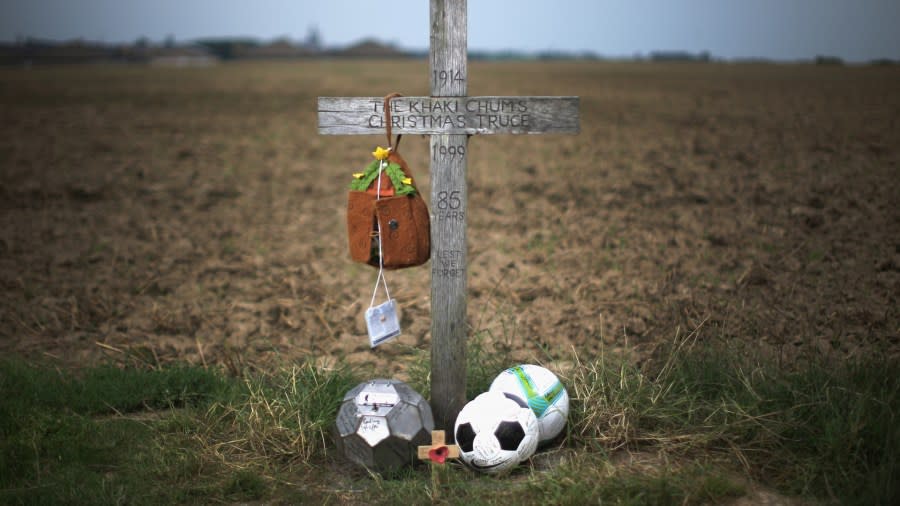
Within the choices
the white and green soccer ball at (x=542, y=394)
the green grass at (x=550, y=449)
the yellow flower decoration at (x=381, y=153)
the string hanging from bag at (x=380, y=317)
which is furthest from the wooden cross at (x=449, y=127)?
the green grass at (x=550, y=449)

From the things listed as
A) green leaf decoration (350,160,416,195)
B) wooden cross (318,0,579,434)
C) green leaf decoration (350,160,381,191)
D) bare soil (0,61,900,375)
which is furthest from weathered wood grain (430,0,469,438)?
bare soil (0,61,900,375)

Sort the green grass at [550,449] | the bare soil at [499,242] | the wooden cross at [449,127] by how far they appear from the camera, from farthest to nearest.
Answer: the bare soil at [499,242] < the wooden cross at [449,127] < the green grass at [550,449]

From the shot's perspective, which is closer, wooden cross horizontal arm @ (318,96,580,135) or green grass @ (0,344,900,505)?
green grass @ (0,344,900,505)

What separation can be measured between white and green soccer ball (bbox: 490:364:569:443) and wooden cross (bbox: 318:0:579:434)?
0.35 meters

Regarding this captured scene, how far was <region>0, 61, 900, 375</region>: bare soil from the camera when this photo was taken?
624cm

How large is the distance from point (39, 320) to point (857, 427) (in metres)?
6.53

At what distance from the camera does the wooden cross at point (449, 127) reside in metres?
4.13

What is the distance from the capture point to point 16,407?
476cm

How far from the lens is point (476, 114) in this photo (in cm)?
419

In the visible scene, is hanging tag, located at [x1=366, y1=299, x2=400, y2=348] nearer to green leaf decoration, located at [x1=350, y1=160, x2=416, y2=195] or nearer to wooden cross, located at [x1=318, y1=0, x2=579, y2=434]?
wooden cross, located at [x1=318, y1=0, x2=579, y2=434]

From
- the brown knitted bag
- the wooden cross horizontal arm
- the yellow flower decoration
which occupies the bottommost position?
the brown knitted bag

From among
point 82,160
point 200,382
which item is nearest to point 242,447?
point 200,382

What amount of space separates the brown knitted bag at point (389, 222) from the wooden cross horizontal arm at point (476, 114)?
88mm

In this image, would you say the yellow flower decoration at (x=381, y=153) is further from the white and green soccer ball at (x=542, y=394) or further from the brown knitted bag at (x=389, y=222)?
the white and green soccer ball at (x=542, y=394)
